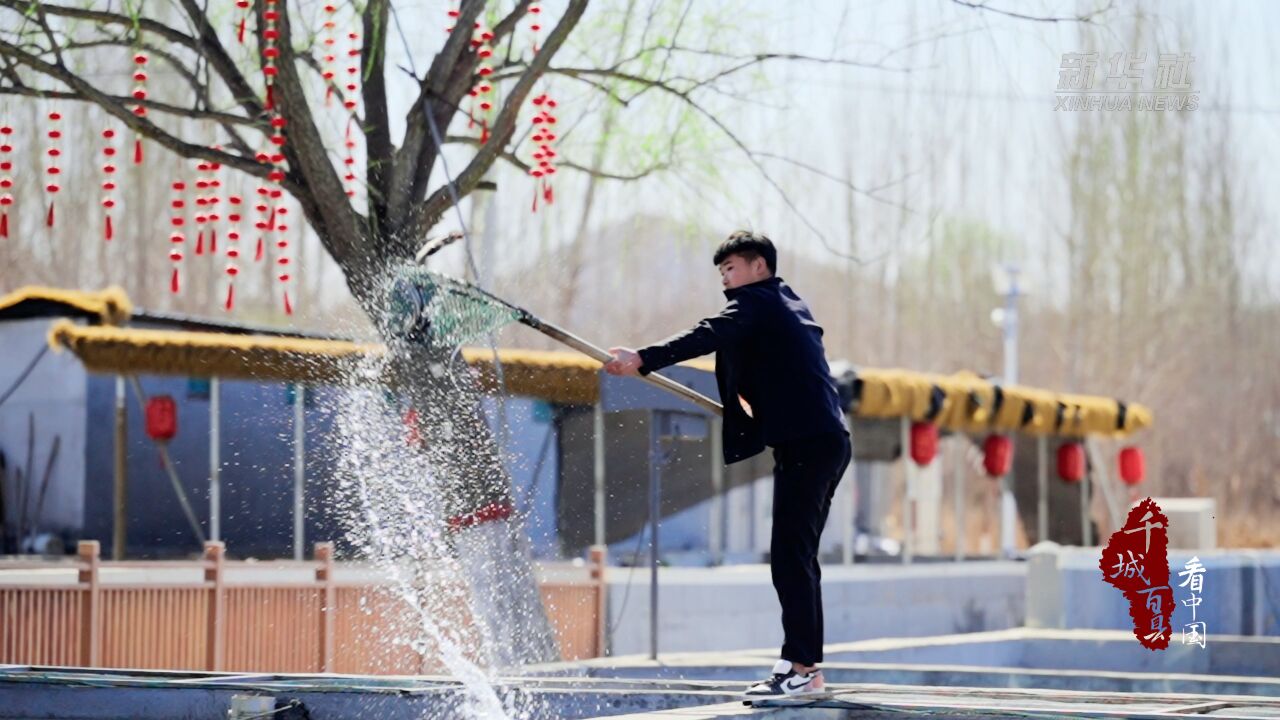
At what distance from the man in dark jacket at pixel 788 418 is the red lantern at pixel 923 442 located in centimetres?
1708

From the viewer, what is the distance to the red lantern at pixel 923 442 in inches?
957

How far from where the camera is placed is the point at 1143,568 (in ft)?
54.2

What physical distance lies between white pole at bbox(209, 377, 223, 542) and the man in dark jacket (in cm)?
1292

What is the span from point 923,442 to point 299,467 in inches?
320

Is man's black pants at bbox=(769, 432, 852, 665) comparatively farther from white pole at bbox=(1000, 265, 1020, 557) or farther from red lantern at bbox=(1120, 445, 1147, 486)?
red lantern at bbox=(1120, 445, 1147, 486)

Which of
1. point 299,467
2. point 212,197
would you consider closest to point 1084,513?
point 299,467

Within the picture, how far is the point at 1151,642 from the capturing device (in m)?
13.4

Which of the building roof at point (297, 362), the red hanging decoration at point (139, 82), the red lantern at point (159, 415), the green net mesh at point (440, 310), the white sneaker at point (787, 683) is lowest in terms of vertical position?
the white sneaker at point (787, 683)

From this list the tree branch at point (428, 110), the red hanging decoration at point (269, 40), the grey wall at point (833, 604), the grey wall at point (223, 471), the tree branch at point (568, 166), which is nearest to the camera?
the red hanging decoration at point (269, 40)

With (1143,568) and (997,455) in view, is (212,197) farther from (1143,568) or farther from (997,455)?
(997,455)

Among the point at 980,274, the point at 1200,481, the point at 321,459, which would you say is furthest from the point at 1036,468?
the point at 980,274

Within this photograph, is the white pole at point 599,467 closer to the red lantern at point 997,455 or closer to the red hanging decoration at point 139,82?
the red lantern at point 997,455

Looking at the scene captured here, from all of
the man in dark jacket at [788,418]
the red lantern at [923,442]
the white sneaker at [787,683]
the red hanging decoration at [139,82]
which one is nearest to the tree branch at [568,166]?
the red hanging decoration at [139,82]

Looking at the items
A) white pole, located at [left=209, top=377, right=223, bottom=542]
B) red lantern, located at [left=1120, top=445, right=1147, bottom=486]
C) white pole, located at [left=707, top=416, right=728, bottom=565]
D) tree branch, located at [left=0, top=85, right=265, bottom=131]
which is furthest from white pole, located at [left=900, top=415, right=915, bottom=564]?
tree branch, located at [left=0, top=85, right=265, bottom=131]
